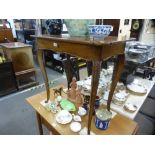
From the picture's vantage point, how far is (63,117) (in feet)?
3.52

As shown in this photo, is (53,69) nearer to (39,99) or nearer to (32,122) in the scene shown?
(32,122)

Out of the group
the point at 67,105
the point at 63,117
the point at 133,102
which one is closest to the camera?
the point at 63,117

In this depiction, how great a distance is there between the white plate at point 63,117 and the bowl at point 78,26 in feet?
2.03

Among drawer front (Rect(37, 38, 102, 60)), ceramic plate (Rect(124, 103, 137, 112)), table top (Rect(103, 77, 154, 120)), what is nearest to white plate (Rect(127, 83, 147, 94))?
table top (Rect(103, 77, 154, 120))

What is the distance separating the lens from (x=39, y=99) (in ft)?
4.50

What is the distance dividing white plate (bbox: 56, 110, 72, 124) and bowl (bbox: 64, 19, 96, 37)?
619 millimetres

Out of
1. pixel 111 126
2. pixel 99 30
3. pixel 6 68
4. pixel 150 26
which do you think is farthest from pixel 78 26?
pixel 150 26

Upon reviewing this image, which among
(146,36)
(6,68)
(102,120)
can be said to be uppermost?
(146,36)

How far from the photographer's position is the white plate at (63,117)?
104 centimetres

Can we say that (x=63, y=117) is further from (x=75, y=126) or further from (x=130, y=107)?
(x=130, y=107)

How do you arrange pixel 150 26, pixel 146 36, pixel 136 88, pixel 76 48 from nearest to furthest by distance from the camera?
pixel 76 48 → pixel 136 88 → pixel 150 26 → pixel 146 36

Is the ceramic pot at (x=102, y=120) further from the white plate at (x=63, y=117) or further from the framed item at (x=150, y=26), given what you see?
the framed item at (x=150, y=26)

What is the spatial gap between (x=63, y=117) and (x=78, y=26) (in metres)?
0.70
